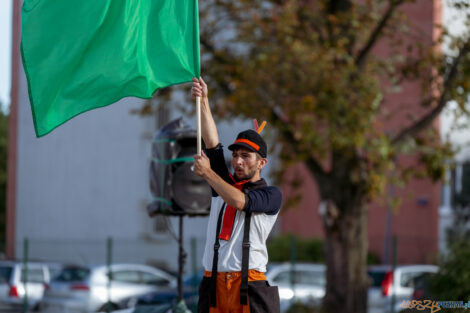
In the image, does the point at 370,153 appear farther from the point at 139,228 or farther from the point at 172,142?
the point at 139,228

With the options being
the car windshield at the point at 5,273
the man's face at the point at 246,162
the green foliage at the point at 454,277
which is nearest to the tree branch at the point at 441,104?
the green foliage at the point at 454,277

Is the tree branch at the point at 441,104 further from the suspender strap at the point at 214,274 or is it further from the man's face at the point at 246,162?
the suspender strap at the point at 214,274

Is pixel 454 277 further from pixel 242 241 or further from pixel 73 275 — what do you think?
pixel 73 275

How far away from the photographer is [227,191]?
5.04 meters

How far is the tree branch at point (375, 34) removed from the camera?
44.5ft

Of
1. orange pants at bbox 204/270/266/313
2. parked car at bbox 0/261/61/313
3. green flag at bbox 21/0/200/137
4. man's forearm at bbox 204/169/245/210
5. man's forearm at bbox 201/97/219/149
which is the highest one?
green flag at bbox 21/0/200/137

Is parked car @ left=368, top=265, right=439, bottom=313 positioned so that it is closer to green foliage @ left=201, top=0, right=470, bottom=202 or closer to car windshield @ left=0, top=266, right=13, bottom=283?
green foliage @ left=201, top=0, right=470, bottom=202

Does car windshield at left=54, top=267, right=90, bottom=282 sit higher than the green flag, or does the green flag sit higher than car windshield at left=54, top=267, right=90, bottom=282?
the green flag

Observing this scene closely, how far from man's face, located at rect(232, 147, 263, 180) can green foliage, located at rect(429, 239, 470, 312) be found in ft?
16.8

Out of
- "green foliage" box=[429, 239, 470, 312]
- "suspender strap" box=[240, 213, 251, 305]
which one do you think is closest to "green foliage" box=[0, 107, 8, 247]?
"green foliage" box=[429, 239, 470, 312]

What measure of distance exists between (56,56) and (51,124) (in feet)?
1.89

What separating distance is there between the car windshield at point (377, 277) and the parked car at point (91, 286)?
459 centimetres

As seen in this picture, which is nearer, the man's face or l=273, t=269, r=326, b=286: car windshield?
the man's face

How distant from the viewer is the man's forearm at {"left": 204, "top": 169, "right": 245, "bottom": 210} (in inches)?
199
